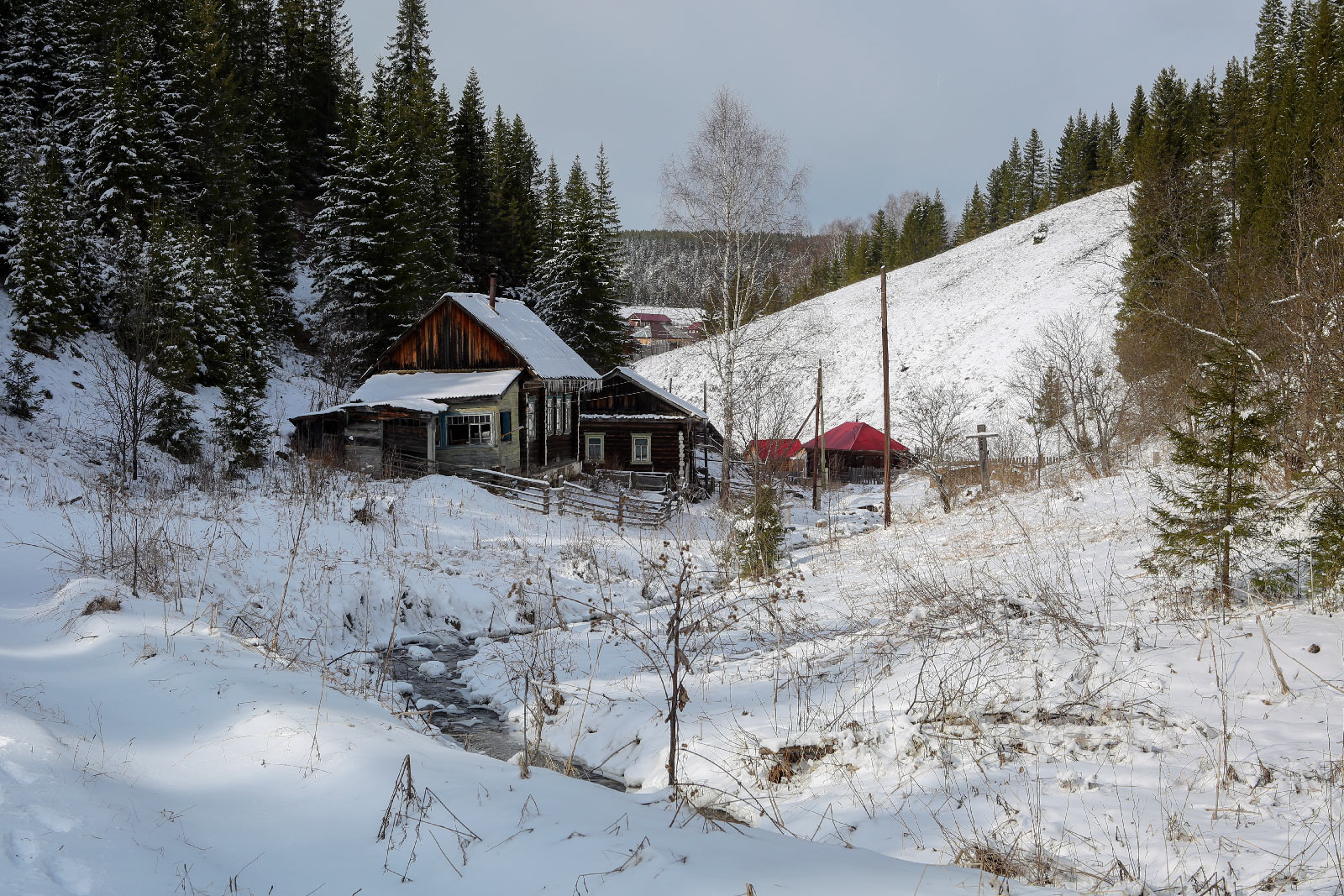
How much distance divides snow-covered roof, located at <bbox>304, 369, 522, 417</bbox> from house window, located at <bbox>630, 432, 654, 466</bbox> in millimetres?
7266

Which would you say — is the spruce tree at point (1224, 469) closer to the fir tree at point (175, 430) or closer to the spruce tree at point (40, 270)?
the fir tree at point (175, 430)

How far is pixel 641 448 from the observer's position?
31.8m

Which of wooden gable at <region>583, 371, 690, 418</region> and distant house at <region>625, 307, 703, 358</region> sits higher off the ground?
distant house at <region>625, 307, 703, 358</region>

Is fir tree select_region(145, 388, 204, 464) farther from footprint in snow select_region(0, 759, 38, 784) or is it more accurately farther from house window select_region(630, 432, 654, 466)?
footprint in snow select_region(0, 759, 38, 784)

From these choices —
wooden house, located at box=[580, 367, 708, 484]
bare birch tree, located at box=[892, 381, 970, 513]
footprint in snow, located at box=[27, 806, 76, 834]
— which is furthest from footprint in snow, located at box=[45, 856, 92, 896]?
wooden house, located at box=[580, 367, 708, 484]

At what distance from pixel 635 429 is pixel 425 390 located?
955cm

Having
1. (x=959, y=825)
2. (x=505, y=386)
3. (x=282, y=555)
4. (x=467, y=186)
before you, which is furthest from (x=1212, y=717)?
(x=467, y=186)

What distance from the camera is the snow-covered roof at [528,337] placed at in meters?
26.5

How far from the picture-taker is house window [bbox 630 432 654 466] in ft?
104

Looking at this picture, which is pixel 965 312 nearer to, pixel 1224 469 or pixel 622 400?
pixel 622 400

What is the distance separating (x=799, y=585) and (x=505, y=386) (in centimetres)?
1641

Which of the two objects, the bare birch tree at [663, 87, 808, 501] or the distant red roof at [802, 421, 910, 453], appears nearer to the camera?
the bare birch tree at [663, 87, 808, 501]

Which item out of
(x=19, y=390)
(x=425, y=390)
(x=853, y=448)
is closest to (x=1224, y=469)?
(x=425, y=390)

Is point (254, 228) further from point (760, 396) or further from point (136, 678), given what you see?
point (136, 678)
